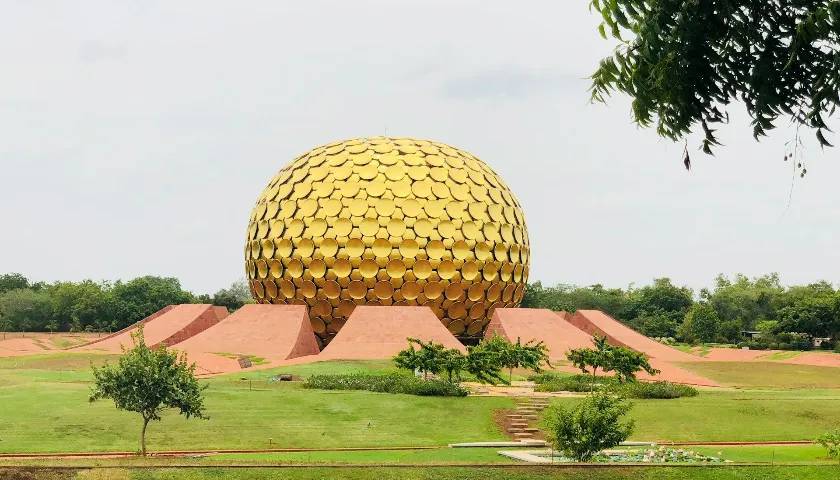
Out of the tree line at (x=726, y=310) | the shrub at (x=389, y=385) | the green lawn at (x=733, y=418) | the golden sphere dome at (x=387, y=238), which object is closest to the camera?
the green lawn at (x=733, y=418)

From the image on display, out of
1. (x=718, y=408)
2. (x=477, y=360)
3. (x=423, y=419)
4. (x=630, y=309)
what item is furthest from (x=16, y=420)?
(x=630, y=309)

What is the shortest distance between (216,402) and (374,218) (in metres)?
17.5

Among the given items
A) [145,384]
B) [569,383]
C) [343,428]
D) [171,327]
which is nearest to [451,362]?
[569,383]

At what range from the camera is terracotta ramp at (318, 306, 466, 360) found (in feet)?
115

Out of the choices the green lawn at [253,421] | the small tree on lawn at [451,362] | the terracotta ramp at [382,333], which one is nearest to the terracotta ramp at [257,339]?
the terracotta ramp at [382,333]

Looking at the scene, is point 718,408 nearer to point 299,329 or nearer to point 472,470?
point 472,470

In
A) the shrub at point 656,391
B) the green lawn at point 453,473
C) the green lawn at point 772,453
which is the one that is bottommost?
the green lawn at point 772,453

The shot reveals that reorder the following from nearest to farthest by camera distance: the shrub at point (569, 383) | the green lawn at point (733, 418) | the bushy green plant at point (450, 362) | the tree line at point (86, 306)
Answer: the green lawn at point (733, 418), the bushy green plant at point (450, 362), the shrub at point (569, 383), the tree line at point (86, 306)

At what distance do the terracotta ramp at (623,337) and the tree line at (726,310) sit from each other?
631 inches

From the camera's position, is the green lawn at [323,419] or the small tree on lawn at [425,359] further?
the small tree on lawn at [425,359]

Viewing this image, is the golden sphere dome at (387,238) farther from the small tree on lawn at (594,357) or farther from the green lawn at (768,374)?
the small tree on lawn at (594,357)

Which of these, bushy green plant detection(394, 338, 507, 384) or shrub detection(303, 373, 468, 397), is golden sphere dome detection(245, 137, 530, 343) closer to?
bushy green plant detection(394, 338, 507, 384)

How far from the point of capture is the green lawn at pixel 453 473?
14406mm

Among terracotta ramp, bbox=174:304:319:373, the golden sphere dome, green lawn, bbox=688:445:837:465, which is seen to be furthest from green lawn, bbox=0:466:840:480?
the golden sphere dome
